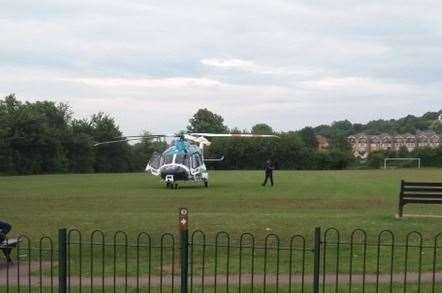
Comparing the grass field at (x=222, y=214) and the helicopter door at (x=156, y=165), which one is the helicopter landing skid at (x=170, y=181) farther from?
the grass field at (x=222, y=214)

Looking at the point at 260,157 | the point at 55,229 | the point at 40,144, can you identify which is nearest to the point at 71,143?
the point at 40,144

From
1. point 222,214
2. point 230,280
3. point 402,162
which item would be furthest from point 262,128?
point 230,280

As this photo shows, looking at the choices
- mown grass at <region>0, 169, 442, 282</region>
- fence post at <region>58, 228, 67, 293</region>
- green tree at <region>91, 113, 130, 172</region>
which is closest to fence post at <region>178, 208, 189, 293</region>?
fence post at <region>58, 228, 67, 293</region>

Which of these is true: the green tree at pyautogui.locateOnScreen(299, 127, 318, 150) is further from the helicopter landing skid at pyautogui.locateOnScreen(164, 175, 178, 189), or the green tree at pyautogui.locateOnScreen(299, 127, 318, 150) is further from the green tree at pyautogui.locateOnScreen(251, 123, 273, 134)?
the helicopter landing skid at pyautogui.locateOnScreen(164, 175, 178, 189)

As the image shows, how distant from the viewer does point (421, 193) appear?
60.8 ft

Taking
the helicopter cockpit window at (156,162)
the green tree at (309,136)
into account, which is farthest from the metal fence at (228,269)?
the green tree at (309,136)

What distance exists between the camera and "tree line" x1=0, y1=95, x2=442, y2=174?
88688 mm

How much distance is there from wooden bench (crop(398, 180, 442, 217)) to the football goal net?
93.5 m

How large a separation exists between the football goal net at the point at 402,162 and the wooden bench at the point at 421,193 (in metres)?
93.5

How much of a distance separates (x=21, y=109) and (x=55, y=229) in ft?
253

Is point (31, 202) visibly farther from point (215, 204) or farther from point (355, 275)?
point (355, 275)

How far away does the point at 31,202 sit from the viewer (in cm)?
2864

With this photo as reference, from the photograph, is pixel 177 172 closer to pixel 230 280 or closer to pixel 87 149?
pixel 230 280

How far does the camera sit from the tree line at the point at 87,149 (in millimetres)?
88688
